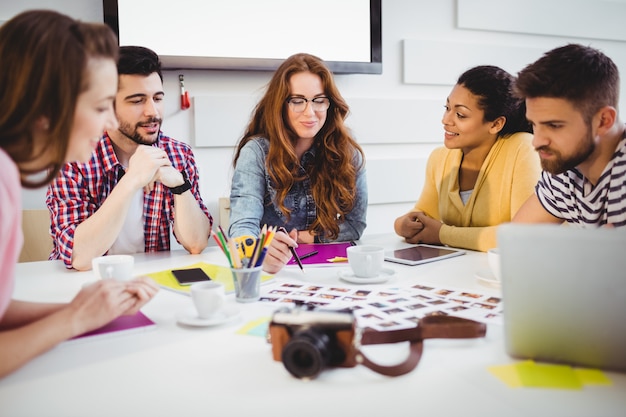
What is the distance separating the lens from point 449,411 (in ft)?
2.47

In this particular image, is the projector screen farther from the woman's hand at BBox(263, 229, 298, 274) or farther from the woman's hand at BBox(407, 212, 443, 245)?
the woman's hand at BBox(263, 229, 298, 274)

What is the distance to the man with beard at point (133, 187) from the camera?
1.73 meters

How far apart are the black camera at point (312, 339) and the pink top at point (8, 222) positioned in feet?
1.34

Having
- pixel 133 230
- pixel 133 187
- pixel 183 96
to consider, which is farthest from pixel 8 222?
pixel 183 96

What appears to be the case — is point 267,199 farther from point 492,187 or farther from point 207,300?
point 207,300

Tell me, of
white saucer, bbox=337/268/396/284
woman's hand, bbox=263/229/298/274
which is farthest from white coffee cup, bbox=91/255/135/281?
white saucer, bbox=337/268/396/284

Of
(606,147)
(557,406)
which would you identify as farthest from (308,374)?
(606,147)

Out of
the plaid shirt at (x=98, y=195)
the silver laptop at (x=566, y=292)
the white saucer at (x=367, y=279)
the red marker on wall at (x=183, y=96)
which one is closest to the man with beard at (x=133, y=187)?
the plaid shirt at (x=98, y=195)

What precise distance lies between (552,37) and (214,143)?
2.56m

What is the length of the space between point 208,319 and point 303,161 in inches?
50.1

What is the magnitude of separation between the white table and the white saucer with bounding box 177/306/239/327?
0.01m

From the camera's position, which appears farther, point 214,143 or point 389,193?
point 389,193

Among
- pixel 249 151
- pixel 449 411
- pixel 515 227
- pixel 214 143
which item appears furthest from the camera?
pixel 214 143

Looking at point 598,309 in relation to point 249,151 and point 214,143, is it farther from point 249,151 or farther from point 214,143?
point 214,143
